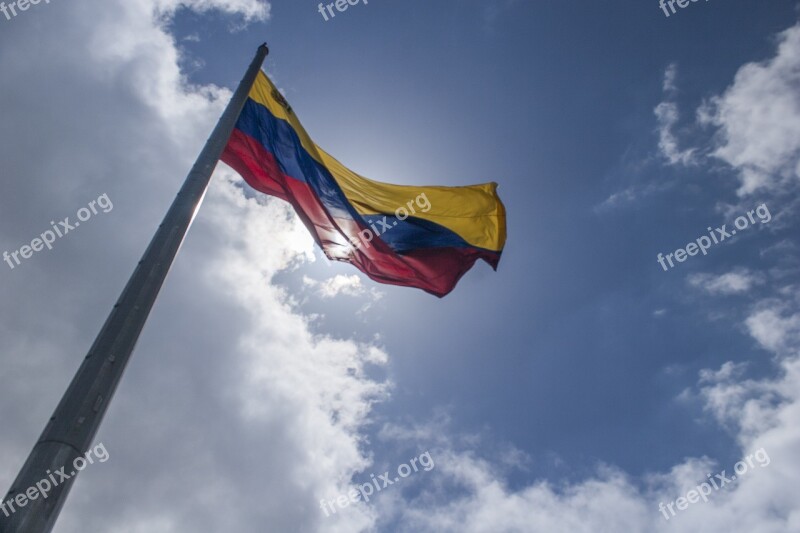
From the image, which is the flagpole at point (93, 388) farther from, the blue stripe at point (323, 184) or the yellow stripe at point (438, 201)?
the yellow stripe at point (438, 201)

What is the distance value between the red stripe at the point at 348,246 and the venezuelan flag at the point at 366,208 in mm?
25

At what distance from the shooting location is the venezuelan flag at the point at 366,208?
13.2 metres

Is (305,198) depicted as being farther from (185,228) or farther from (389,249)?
(185,228)

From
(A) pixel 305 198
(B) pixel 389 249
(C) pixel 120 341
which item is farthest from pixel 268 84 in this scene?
(C) pixel 120 341

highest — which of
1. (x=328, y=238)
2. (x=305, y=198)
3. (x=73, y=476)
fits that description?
(x=305, y=198)

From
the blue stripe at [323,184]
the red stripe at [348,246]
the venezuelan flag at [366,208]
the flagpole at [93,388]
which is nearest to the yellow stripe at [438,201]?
the venezuelan flag at [366,208]

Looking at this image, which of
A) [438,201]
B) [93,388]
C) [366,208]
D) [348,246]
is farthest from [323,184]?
[93,388]

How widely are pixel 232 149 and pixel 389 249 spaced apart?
4.73 meters

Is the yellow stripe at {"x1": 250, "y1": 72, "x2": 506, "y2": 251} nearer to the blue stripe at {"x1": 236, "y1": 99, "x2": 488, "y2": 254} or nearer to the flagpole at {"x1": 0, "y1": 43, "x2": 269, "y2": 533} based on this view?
the blue stripe at {"x1": 236, "y1": 99, "x2": 488, "y2": 254}

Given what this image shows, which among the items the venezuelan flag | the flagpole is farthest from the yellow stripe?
the flagpole

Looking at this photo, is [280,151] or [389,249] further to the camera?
[389,249]

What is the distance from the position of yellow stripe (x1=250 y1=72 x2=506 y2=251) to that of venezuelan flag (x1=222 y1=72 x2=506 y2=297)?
28 mm

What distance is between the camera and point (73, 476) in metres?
4.96

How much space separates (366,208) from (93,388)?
A: 9.99m
